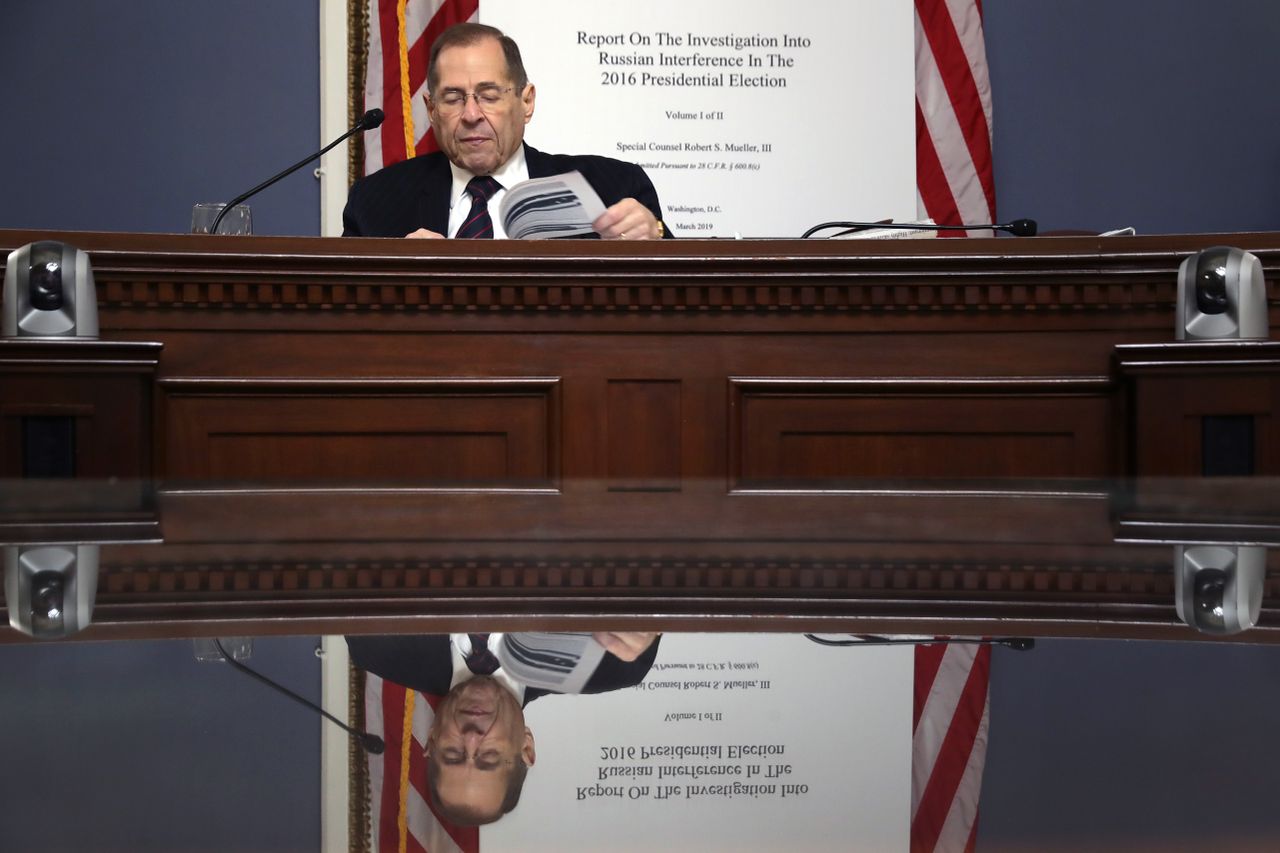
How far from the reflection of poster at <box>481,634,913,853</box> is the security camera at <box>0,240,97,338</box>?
1860 mm

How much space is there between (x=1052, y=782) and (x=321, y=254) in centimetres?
201

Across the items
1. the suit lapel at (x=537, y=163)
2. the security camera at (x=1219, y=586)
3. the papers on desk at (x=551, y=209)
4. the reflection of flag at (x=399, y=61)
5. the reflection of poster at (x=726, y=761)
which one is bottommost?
the security camera at (x=1219, y=586)

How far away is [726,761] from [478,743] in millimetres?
65

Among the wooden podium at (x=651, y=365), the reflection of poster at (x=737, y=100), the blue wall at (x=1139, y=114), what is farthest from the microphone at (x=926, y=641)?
the blue wall at (x=1139, y=114)

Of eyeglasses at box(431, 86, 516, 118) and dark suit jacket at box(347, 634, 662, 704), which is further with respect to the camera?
eyeglasses at box(431, 86, 516, 118)

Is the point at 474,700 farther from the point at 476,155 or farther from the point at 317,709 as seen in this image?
the point at 476,155

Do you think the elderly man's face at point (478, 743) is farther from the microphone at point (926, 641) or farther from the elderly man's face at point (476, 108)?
the elderly man's face at point (476, 108)

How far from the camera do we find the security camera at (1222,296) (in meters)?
2.08

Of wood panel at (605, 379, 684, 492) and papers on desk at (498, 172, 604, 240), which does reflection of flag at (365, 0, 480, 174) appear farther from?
wood panel at (605, 379, 684, 492)

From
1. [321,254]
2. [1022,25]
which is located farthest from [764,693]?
[1022,25]

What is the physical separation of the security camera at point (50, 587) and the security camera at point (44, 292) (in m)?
1.30

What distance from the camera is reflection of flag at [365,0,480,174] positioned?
4254 mm

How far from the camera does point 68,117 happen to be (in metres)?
4.25

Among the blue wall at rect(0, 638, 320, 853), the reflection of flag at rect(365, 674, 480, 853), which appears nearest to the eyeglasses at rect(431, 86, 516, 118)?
the blue wall at rect(0, 638, 320, 853)
